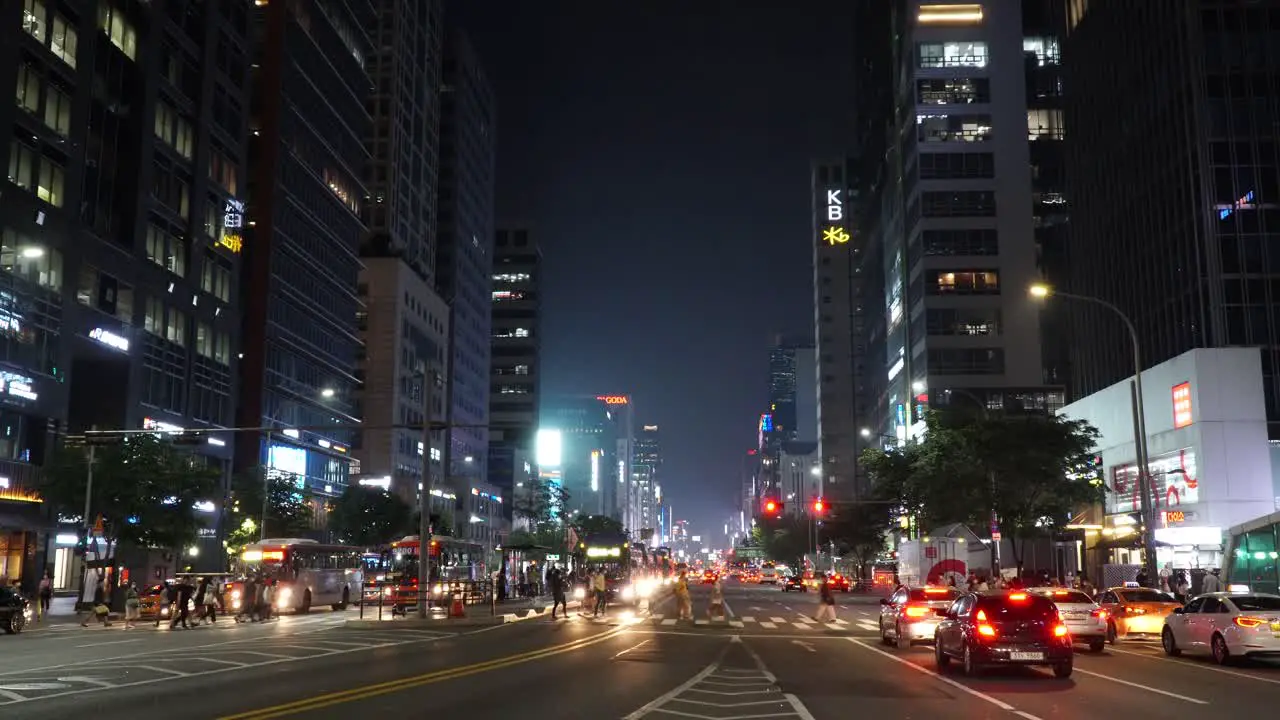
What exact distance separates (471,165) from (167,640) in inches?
6072

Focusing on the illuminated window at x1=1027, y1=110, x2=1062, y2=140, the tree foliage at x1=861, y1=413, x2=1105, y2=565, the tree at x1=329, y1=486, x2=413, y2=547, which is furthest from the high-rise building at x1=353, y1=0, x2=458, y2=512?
the tree foliage at x1=861, y1=413, x2=1105, y2=565

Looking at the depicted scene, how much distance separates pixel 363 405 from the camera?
124 metres

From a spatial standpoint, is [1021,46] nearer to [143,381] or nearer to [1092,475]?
[1092,475]

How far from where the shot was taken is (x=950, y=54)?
113 metres

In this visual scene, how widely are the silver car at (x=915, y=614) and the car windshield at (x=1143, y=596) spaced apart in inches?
256

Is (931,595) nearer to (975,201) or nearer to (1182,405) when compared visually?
(1182,405)

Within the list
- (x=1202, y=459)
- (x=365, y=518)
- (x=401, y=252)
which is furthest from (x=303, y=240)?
(x=1202, y=459)

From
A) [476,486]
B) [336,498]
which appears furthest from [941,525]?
[476,486]

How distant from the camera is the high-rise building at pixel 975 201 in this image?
105500 millimetres

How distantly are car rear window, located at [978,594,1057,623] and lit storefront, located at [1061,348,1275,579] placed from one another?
116 ft

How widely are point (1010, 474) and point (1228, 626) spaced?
1072 inches

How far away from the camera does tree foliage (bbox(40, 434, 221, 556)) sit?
5175cm

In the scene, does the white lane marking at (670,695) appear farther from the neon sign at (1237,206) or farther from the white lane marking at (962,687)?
the neon sign at (1237,206)

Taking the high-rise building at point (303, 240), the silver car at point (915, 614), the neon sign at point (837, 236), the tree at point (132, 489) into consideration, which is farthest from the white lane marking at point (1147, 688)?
the neon sign at point (837, 236)
